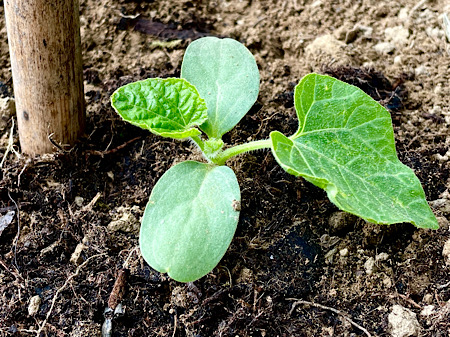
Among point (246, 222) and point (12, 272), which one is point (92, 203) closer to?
point (12, 272)

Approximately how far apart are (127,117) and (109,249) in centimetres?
38

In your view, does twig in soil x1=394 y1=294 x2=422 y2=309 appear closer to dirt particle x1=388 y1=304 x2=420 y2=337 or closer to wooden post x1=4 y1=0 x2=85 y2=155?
dirt particle x1=388 y1=304 x2=420 y2=337

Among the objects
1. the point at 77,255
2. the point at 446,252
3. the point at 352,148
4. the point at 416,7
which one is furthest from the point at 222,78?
the point at 416,7

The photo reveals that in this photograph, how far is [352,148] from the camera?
50.6 inches

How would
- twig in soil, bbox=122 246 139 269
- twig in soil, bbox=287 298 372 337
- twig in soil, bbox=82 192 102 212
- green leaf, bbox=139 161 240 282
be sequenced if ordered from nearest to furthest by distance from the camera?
green leaf, bbox=139 161 240 282, twig in soil, bbox=287 298 372 337, twig in soil, bbox=122 246 139 269, twig in soil, bbox=82 192 102 212

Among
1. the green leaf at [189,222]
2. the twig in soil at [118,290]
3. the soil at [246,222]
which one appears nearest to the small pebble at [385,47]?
the soil at [246,222]

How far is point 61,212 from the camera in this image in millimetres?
1446

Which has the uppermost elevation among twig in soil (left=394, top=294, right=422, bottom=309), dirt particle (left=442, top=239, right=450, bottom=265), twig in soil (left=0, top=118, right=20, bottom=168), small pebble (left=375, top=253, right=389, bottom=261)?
dirt particle (left=442, top=239, right=450, bottom=265)

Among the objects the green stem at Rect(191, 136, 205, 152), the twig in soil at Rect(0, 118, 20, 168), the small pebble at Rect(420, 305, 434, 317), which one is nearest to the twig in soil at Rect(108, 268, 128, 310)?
the green stem at Rect(191, 136, 205, 152)

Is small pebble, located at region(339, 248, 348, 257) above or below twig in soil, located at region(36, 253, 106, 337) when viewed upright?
above

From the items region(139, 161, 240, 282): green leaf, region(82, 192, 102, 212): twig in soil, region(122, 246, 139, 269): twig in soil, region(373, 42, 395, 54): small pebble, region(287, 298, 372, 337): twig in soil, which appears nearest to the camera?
region(139, 161, 240, 282): green leaf

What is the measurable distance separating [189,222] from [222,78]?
1.39ft

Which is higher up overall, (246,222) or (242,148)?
(242,148)

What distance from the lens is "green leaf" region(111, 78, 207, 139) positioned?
1231 mm
